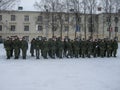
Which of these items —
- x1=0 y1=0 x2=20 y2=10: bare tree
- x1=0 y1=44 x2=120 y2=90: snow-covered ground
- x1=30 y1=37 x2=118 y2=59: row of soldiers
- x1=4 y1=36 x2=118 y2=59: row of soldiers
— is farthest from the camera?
x1=0 y1=0 x2=20 y2=10: bare tree

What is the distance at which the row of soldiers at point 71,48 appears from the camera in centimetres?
2453

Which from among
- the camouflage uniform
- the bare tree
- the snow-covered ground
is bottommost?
the snow-covered ground

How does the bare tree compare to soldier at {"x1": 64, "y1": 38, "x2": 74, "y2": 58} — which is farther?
the bare tree

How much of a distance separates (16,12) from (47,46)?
50.6 m

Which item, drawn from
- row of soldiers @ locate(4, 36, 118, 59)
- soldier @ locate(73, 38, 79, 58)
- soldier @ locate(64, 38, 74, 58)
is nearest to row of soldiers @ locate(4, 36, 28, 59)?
row of soldiers @ locate(4, 36, 118, 59)

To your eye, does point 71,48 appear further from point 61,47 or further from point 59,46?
point 59,46

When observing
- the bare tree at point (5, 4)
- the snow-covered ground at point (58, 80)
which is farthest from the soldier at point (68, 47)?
the bare tree at point (5, 4)

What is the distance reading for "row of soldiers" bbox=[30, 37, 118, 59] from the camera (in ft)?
80.5

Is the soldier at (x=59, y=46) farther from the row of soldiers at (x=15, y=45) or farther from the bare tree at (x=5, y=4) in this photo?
the bare tree at (x=5, y=4)

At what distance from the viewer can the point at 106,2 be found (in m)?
57.6

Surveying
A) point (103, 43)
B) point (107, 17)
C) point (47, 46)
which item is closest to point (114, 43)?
point (103, 43)

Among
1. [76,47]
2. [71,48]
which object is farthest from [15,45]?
[76,47]

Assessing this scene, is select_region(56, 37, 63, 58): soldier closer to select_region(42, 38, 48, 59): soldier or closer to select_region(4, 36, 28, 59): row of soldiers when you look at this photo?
select_region(42, 38, 48, 59): soldier

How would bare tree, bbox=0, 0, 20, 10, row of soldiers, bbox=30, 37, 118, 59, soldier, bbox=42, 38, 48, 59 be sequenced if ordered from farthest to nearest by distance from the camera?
bare tree, bbox=0, 0, 20, 10 → row of soldiers, bbox=30, 37, 118, 59 → soldier, bbox=42, 38, 48, 59
